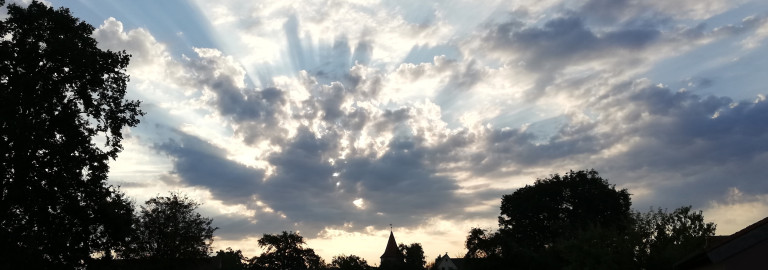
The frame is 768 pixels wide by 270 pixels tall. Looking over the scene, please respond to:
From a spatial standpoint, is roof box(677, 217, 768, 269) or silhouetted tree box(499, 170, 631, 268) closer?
roof box(677, 217, 768, 269)

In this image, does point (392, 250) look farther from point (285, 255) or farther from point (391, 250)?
point (285, 255)

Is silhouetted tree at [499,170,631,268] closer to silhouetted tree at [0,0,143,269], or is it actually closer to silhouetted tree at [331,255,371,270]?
silhouetted tree at [331,255,371,270]

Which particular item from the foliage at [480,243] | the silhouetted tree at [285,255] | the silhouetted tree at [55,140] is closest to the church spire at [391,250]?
the silhouetted tree at [285,255]

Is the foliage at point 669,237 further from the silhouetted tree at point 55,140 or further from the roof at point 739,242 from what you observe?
the silhouetted tree at point 55,140

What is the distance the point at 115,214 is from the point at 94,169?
2.54m

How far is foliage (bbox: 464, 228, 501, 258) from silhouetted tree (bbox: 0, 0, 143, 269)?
45260 millimetres

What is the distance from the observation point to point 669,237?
40.0m

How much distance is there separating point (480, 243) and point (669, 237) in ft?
122

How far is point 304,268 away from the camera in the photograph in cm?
13288

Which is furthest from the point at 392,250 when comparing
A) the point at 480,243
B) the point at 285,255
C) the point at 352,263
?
the point at 480,243

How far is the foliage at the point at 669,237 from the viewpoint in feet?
114

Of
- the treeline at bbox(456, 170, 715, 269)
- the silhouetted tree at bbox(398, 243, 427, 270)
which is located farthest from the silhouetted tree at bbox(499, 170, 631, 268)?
the silhouetted tree at bbox(398, 243, 427, 270)

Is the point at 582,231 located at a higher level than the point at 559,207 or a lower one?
lower

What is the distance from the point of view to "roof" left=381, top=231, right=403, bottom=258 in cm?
15260
